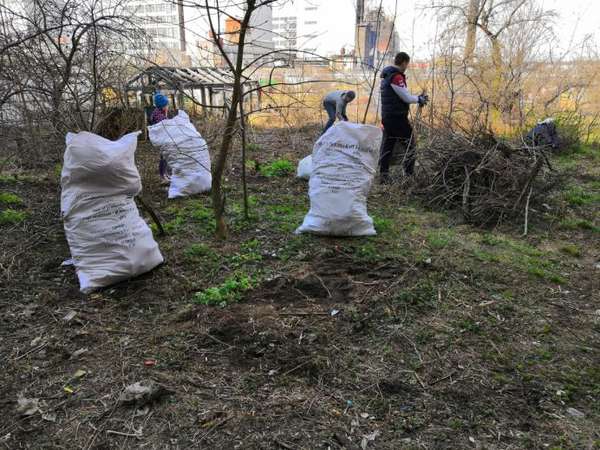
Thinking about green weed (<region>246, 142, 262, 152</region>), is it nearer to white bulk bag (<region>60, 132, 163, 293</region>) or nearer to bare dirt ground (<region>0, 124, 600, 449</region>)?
bare dirt ground (<region>0, 124, 600, 449</region>)

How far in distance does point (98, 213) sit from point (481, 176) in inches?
132

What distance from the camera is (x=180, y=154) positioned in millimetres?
4754

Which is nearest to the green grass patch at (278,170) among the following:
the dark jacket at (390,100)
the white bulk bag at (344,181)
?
the dark jacket at (390,100)

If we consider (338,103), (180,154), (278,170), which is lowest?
(278,170)

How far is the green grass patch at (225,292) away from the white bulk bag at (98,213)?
20.1 inches

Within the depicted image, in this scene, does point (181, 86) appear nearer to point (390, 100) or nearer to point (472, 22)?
point (390, 100)

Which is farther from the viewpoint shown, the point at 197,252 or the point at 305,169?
the point at 305,169

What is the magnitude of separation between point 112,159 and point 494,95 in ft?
26.3

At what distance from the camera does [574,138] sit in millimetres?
7250

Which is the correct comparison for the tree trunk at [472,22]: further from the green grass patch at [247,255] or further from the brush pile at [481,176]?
the green grass patch at [247,255]

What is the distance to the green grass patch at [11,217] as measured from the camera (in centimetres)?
374

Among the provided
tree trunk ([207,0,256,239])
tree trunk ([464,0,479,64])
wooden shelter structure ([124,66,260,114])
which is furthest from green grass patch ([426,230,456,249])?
tree trunk ([464,0,479,64])

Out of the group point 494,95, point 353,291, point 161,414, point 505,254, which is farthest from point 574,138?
point 161,414

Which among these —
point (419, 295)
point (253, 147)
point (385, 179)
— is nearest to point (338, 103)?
point (385, 179)
